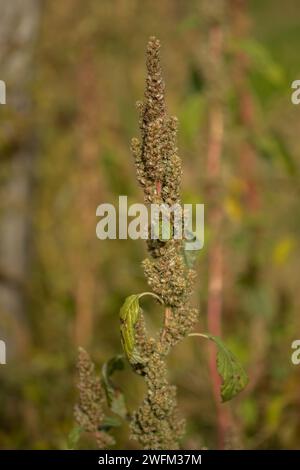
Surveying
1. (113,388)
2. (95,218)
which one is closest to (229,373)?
(113,388)

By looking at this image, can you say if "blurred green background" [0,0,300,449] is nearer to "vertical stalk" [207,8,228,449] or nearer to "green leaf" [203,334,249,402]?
"vertical stalk" [207,8,228,449]

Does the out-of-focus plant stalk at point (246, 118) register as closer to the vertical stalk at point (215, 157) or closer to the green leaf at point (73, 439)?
the vertical stalk at point (215, 157)

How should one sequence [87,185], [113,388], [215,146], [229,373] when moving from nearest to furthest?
[229,373], [113,388], [215,146], [87,185]

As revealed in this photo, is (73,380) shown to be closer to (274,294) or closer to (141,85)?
Result: (274,294)

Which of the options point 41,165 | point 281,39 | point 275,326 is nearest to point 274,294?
point 275,326

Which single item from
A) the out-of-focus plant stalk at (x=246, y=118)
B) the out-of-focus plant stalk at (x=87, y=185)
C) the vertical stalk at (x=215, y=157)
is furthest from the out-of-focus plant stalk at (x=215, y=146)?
the out-of-focus plant stalk at (x=87, y=185)

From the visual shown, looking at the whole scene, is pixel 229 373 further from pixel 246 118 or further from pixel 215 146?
pixel 246 118
